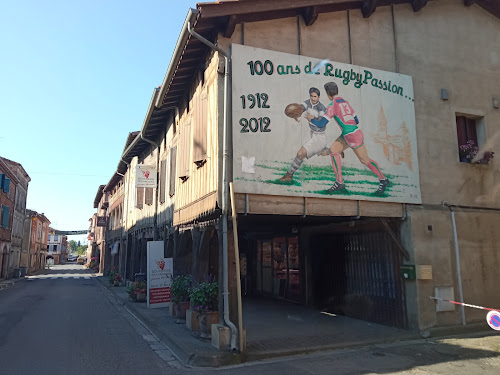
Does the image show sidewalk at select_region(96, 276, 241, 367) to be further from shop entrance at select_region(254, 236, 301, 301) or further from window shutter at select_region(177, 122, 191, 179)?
shop entrance at select_region(254, 236, 301, 301)

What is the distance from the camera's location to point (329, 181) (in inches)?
316

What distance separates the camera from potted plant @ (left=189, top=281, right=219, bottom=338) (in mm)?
7859

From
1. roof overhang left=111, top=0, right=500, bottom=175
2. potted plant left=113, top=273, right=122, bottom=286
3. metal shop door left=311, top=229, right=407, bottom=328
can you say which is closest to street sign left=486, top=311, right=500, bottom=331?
metal shop door left=311, top=229, right=407, bottom=328

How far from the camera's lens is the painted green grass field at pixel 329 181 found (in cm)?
753

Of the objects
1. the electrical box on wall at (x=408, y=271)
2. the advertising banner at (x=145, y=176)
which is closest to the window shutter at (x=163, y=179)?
the advertising banner at (x=145, y=176)

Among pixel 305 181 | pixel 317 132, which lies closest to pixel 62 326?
pixel 305 181

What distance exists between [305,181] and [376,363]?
11.5 feet

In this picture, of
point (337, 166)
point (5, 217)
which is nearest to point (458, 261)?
point (337, 166)

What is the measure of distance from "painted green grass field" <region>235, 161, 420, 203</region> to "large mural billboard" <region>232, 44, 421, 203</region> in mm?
20

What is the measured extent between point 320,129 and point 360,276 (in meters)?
4.38

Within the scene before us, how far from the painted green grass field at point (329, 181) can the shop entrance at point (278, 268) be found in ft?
16.0

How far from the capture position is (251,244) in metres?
16.4

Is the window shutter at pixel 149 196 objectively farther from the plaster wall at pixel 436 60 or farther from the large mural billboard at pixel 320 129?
the plaster wall at pixel 436 60

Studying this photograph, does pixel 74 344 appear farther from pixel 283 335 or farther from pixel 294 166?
pixel 294 166
